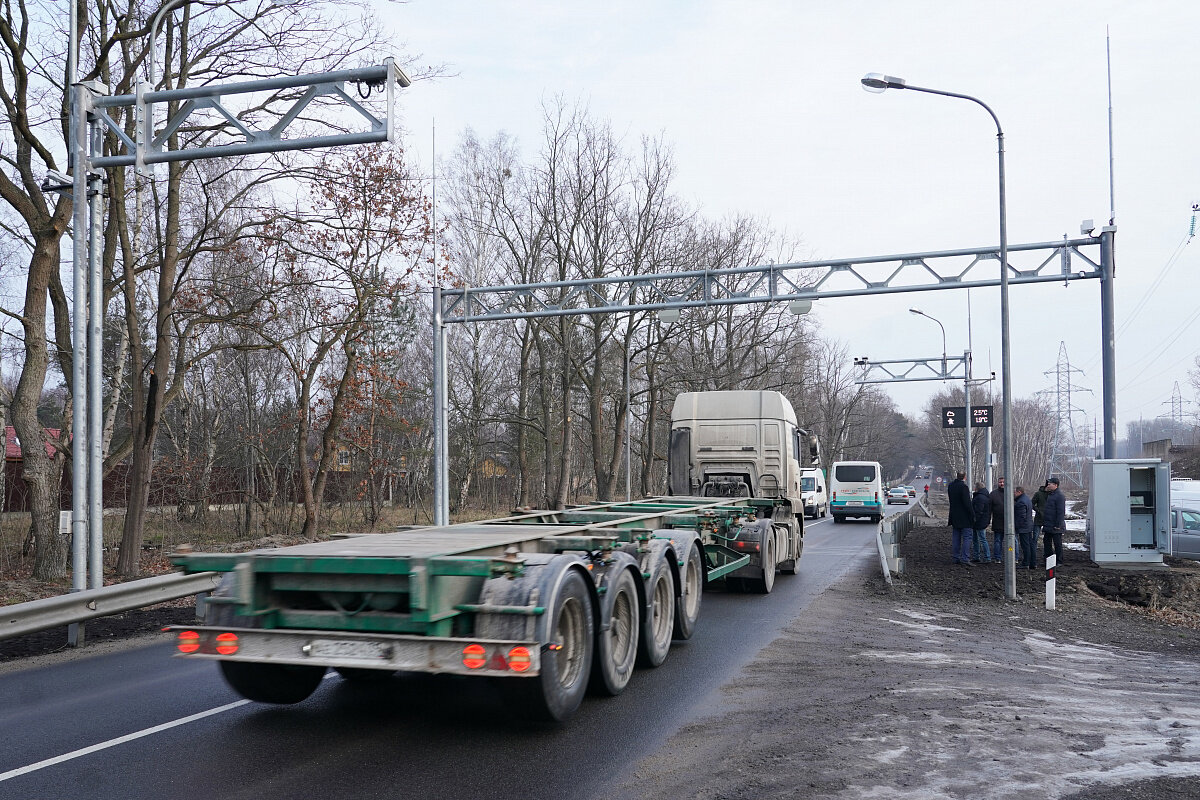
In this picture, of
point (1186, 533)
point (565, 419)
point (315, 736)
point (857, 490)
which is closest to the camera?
point (315, 736)

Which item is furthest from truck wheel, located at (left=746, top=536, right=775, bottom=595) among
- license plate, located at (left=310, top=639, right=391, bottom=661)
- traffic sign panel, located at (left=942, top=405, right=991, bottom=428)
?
traffic sign panel, located at (left=942, top=405, right=991, bottom=428)

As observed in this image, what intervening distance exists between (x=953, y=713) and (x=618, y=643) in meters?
2.54

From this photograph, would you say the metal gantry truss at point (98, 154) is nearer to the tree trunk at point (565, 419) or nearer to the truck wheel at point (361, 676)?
the truck wheel at point (361, 676)

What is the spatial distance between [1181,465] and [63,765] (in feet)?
186

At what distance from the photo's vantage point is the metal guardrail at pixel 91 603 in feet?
22.7

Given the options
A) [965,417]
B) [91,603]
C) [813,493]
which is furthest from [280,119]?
[813,493]

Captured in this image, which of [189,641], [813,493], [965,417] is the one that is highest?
[965,417]

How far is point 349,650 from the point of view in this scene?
5.77 meters

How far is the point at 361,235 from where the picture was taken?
21266 millimetres

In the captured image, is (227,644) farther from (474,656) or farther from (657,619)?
(657,619)

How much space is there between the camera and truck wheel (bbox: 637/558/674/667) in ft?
26.9

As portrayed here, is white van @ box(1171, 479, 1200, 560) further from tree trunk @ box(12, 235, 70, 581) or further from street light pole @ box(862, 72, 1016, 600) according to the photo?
tree trunk @ box(12, 235, 70, 581)

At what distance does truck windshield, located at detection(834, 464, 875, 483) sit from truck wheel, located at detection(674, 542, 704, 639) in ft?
91.8

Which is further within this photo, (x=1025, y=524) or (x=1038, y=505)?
(x=1038, y=505)
